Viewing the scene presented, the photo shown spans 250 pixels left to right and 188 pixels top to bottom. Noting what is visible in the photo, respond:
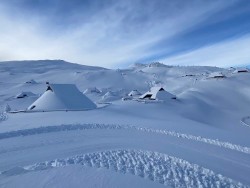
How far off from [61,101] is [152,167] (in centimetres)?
2359

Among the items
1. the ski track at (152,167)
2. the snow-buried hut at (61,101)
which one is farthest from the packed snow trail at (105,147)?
the snow-buried hut at (61,101)

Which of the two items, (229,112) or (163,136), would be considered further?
(229,112)

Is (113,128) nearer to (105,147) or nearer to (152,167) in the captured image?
(105,147)

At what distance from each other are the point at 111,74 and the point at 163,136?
291 ft

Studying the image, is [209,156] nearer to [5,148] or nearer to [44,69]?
[5,148]

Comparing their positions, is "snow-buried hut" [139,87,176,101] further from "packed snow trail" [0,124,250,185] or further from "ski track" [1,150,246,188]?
"ski track" [1,150,246,188]

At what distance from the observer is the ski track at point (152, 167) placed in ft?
37.0

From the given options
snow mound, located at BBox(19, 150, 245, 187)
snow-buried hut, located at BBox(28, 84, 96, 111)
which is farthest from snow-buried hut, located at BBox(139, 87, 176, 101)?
snow mound, located at BBox(19, 150, 245, 187)

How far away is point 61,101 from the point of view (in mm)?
34281

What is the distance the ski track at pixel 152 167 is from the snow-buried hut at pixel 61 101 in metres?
20.5

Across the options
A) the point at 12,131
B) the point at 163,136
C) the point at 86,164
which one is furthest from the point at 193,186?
the point at 12,131

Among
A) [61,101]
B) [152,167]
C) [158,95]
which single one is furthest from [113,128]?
[158,95]

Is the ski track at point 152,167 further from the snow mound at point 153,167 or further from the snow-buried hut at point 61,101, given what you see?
the snow-buried hut at point 61,101

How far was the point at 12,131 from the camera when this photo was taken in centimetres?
1923
